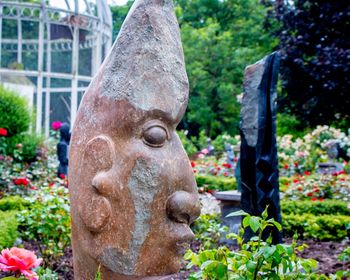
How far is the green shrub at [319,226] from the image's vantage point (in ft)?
22.7

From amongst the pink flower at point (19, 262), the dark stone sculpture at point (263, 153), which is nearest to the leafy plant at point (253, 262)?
the pink flower at point (19, 262)

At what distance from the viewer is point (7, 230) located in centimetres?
483

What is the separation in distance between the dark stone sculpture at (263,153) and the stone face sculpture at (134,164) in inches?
85.3

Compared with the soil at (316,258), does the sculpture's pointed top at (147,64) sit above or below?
above

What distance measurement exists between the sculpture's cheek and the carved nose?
1.11 feet

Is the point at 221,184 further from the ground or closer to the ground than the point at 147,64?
closer to the ground

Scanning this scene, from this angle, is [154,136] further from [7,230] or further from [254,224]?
[7,230]

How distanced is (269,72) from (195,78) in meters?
17.2

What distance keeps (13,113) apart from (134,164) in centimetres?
922

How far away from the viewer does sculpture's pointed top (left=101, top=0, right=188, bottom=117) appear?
255cm

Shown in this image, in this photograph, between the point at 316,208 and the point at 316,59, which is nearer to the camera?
the point at 316,208

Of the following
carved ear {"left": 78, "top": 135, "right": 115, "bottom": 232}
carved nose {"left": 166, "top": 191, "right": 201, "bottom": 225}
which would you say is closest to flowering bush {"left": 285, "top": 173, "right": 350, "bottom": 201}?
carved nose {"left": 166, "top": 191, "right": 201, "bottom": 225}

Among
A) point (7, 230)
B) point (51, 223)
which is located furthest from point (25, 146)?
point (51, 223)

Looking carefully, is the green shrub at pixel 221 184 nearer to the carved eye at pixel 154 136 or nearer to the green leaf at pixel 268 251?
the carved eye at pixel 154 136
